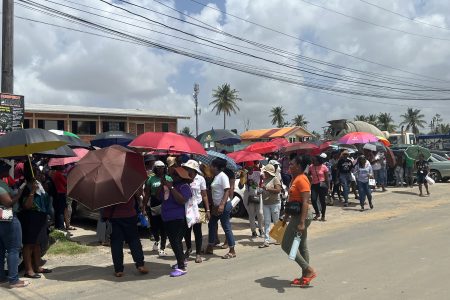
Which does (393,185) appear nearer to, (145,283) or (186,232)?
(186,232)

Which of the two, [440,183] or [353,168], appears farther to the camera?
[440,183]

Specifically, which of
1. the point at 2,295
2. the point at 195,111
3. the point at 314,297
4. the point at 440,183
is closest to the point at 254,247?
the point at 314,297

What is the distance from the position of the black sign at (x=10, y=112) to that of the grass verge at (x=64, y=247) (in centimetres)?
245

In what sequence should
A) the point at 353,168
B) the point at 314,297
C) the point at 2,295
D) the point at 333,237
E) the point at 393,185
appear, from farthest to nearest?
the point at 393,185 < the point at 353,168 < the point at 333,237 < the point at 2,295 < the point at 314,297

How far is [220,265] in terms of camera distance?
25.3ft

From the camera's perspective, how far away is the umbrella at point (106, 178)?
6.74 m

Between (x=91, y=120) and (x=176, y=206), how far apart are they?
37.7 meters

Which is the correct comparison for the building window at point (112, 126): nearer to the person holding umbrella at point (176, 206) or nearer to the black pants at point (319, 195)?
the black pants at point (319, 195)

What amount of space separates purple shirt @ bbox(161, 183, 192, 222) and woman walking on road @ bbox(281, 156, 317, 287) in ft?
5.33

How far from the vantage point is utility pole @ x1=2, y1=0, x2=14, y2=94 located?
10484 mm

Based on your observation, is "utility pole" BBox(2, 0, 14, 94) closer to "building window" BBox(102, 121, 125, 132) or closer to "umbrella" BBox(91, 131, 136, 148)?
"umbrella" BBox(91, 131, 136, 148)

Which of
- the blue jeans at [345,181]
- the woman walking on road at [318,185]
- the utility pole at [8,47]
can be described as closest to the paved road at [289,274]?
the woman walking on road at [318,185]

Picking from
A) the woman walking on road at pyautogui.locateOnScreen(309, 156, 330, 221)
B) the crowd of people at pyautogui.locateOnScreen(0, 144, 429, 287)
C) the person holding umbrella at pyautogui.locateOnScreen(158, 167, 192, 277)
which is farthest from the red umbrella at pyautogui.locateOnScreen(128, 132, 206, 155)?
the woman walking on road at pyautogui.locateOnScreen(309, 156, 330, 221)

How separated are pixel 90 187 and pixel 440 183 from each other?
64.6 ft
